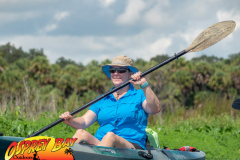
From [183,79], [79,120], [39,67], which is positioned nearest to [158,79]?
[183,79]

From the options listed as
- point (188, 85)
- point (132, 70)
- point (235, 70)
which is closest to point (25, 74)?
point (188, 85)

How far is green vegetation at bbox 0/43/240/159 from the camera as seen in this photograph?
5371 millimetres

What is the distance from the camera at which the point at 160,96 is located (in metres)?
29.6

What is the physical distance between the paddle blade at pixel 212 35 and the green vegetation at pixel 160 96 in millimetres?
476

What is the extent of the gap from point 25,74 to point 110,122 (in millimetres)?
33101

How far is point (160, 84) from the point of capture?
1308 inches

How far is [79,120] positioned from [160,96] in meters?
27.0

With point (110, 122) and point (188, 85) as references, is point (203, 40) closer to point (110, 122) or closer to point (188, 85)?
point (110, 122)

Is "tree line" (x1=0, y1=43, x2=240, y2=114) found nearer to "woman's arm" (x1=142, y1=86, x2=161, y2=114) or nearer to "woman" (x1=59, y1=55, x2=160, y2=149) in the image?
"woman" (x1=59, y1=55, x2=160, y2=149)

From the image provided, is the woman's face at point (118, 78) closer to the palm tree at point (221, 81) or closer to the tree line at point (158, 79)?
the tree line at point (158, 79)

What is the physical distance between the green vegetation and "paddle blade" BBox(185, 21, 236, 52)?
476mm

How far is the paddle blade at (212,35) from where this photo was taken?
3.24m

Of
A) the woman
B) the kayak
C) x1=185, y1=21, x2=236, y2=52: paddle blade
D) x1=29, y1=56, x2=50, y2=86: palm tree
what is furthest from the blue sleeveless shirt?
x1=29, y1=56, x2=50, y2=86: palm tree

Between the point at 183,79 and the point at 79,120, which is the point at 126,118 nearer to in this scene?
the point at 79,120
